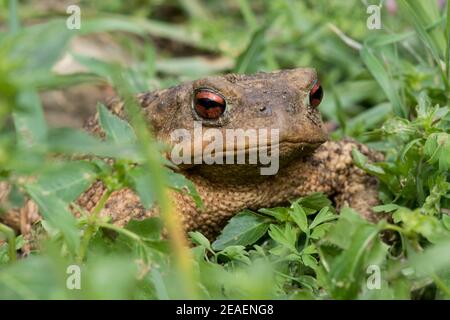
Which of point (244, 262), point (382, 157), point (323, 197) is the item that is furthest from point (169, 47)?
point (244, 262)

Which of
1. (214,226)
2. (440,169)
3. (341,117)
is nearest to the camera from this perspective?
(440,169)

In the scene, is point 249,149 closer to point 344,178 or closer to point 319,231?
point 319,231

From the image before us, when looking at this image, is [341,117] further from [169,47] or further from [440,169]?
[169,47]

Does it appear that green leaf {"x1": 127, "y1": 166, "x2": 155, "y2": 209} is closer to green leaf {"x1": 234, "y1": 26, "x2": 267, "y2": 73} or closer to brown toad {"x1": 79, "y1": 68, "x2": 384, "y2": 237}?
brown toad {"x1": 79, "y1": 68, "x2": 384, "y2": 237}

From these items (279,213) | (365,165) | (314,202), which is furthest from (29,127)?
(365,165)

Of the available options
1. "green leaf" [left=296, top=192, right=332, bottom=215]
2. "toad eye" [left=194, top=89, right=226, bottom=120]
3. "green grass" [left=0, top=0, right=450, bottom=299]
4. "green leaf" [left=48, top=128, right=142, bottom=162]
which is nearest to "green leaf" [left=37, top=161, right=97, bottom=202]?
"green grass" [left=0, top=0, right=450, bottom=299]

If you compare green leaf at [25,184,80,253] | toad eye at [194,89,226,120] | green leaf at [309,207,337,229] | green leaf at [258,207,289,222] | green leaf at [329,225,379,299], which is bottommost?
green leaf at [329,225,379,299]
